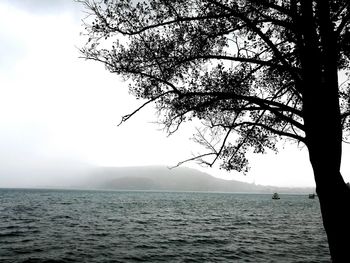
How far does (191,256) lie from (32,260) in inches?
411

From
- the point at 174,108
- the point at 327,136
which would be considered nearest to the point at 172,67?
the point at 174,108

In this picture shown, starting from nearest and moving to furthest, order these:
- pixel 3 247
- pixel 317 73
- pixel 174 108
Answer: pixel 317 73, pixel 174 108, pixel 3 247

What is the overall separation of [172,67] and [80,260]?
634 inches

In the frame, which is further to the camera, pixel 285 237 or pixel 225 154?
pixel 285 237

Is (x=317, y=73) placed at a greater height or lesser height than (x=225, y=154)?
greater

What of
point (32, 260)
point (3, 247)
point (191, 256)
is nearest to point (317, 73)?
point (191, 256)

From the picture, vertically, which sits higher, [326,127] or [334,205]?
[326,127]

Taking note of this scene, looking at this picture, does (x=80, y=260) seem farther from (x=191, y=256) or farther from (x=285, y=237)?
(x=285, y=237)

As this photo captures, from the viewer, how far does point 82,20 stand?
7.68 m

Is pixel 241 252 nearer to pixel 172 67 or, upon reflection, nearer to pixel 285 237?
pixel 285 237

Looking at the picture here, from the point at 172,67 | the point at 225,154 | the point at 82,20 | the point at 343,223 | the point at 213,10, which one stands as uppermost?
Answer: the point at 213,10

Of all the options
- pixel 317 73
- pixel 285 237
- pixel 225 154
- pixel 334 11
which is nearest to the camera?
pixel 317 73

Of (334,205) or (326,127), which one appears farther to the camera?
(326,127)

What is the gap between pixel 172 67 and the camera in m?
8.11
